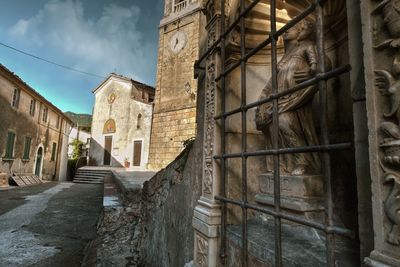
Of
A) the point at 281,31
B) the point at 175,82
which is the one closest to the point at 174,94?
the point at 175,82

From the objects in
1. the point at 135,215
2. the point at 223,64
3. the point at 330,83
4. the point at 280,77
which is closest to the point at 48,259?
the point at 135,215

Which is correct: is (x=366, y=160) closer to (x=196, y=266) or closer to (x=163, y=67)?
(x=196, y=266)

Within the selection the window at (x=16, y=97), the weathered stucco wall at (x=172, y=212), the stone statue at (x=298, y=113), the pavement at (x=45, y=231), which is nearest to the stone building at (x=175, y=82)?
the pavement at (x=45, y=231)

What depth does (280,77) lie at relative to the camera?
67.4 inches

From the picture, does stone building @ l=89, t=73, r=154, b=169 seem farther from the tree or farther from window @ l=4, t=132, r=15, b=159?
window @ l=4, t=132, r=15, b=159

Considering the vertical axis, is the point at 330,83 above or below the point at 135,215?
above

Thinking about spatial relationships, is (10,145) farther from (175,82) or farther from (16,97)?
(175,82)

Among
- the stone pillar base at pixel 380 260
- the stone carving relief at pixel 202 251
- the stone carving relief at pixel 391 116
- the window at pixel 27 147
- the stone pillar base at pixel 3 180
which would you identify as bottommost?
the stone pillar base at pixel 3 180

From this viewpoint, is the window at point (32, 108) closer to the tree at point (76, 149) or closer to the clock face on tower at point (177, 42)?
the clock face on tower at point (177, 42)

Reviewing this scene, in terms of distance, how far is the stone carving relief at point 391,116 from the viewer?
664 mm

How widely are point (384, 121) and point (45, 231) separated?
623 cm

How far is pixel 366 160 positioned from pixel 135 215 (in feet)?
15.4

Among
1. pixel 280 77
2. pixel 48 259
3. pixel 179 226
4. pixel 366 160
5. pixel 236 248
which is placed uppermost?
pixel 280 77

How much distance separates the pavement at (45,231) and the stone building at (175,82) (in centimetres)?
621
